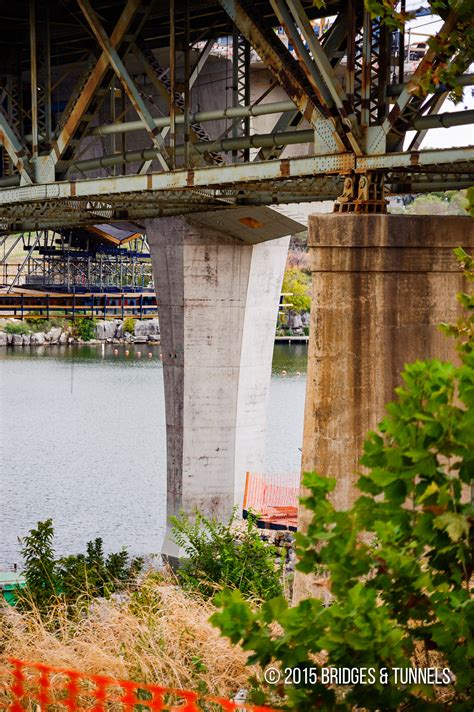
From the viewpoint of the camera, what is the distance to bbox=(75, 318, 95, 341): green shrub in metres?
116

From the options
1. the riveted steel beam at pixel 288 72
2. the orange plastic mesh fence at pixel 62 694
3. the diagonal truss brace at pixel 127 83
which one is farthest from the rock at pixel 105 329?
the orange plastic mesh fence at pixel 62 694

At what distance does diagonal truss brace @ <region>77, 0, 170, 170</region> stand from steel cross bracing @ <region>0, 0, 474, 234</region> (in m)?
0.02

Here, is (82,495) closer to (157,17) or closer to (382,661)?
(157,17)

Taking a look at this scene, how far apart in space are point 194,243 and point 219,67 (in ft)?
15.4

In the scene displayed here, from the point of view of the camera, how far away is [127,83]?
1778cm

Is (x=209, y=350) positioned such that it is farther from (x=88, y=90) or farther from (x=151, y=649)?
(x=151, y=649)

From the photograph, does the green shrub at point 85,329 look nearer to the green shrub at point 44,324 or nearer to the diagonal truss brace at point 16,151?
the green shrub at point 44,324

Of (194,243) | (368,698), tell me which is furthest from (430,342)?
(194,243)

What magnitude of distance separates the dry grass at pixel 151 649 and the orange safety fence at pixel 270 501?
52.8 ft

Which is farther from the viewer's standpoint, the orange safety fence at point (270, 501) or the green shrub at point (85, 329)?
the green shrub at point (85, 329)

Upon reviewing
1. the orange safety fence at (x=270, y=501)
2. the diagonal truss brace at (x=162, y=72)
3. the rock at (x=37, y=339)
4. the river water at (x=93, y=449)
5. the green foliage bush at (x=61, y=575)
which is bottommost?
the river water at (x=93, y=449)

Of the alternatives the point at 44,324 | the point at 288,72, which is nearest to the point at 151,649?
the point at 288,72

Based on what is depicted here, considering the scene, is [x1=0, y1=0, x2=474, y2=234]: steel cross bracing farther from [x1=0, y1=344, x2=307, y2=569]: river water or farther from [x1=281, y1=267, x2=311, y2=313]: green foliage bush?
[x1=281, y1=267, x2=311, y2=313]: green foliage bush

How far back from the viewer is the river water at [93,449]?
108ft
